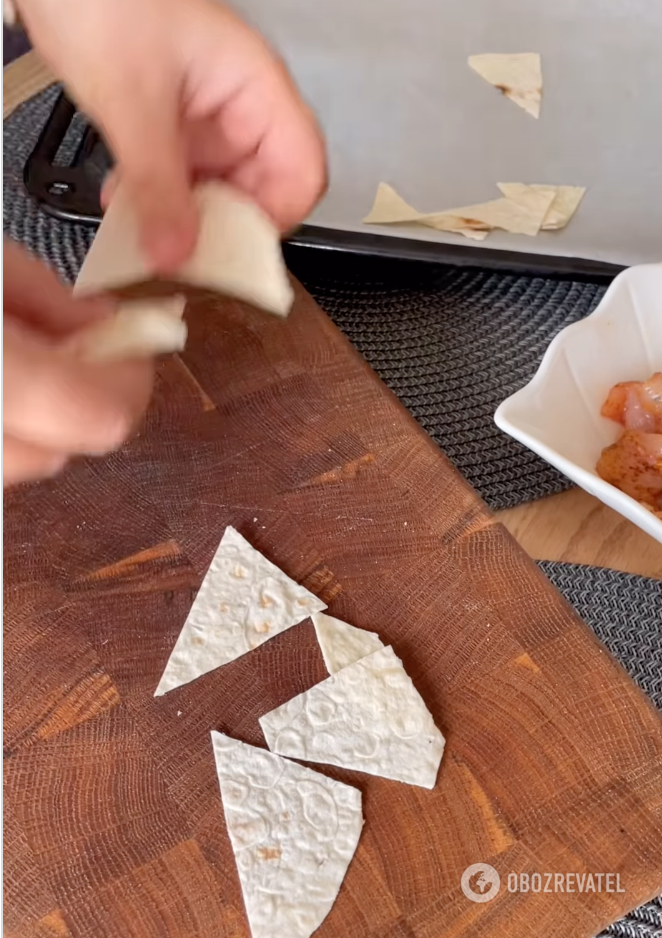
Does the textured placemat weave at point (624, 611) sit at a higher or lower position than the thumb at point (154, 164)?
lower

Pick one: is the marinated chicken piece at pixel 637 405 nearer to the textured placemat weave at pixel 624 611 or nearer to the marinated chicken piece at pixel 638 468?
the marinated chicken piece at pixel 638 468

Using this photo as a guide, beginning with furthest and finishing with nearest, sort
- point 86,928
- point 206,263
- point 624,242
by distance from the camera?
point 624,242 < point 206,263 < point 86,928

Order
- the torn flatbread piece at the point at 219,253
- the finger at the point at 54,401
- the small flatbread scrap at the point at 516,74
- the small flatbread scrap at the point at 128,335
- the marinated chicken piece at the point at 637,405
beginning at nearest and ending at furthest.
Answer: the finger at the point at 54,401 → the small flatbread scrap at the point at 128,335 → the torn flatbread piece at the point at 219,253 → the marinated chicken piece at the point at 637,405 → the small flatbread scrap at the point at 516,74

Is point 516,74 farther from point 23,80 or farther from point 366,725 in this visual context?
point 366,725

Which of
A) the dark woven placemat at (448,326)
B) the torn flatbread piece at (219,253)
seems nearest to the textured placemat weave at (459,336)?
the dark woven placemat at (448,326)

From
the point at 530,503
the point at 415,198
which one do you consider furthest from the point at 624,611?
the point at 415,198

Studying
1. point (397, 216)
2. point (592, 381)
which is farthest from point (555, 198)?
point (592, 381)

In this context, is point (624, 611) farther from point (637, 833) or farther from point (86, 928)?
point (86, 928)
